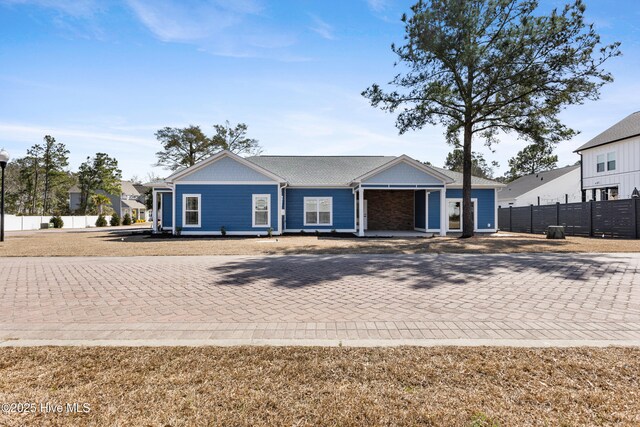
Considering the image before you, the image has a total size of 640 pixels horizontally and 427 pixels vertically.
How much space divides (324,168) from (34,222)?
31.0 meters

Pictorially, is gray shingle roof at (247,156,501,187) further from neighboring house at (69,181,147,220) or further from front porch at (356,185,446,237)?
neighboring house at (69,181,147,220)

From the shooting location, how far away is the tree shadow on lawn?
7.31 metres

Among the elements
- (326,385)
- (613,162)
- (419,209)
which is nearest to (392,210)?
(419,209)

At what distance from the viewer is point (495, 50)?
16.5m

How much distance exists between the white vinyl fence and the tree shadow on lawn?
107 feet

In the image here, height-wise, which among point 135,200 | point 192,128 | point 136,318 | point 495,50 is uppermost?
point 192,128

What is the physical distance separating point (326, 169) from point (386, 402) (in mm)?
21858

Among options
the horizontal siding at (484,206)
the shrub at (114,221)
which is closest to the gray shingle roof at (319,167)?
the horizontal siding at (484,206)

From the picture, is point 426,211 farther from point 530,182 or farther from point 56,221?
point 56,221

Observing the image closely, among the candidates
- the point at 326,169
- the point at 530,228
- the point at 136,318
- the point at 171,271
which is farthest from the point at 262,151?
the point at 136,318

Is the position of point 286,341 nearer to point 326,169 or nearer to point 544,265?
point 544,265

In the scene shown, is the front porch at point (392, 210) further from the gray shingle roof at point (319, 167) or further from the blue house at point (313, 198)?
the gray shingle roof at point (319, 167)

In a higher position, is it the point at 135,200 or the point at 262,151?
the point at 262,151

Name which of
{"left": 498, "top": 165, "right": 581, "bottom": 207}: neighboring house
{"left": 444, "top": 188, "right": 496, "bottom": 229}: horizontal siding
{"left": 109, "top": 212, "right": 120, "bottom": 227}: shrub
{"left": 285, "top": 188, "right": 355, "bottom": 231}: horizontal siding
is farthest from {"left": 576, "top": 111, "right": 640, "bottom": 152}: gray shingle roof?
{"left": 109, "top": 212, "right": 120, "bottom": 227}: shrub
